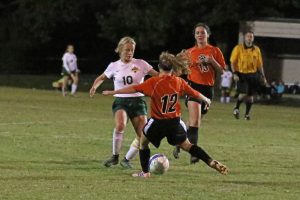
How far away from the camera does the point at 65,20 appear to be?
49406 millimetres

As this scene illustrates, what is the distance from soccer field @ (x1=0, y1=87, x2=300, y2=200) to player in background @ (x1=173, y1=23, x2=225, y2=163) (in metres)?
0.63

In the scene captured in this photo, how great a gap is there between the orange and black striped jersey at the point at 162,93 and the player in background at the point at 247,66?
1058 centimetres

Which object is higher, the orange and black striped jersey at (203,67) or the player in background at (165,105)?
the orange and black striped jersey at (203,67)

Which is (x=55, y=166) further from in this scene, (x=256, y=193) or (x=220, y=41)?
(x=220, y=41)

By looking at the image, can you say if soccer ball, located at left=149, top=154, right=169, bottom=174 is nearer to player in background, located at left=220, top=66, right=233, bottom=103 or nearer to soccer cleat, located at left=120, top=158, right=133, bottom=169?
soccer cleat, located at left=120, top=158, right=133, bottom=169

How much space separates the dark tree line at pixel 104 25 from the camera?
43125 mm

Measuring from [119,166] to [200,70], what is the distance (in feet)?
7.26

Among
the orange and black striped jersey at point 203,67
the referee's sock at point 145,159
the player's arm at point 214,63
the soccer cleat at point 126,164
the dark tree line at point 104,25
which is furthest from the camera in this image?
the dark tree line at point 104,25

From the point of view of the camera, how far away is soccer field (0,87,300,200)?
32.7 ft

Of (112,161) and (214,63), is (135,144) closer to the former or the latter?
(112,161)

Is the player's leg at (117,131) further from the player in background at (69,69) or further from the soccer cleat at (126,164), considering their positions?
the player in background at (69,69)

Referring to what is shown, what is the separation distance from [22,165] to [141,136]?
191 cm

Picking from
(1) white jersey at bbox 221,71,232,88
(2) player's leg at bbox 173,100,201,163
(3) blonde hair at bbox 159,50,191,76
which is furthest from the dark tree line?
(3) blonde hair at bbox 159,50,191,76

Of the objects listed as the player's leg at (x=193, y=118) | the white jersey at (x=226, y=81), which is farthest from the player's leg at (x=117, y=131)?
the white jersey at (x=226, y=81)
